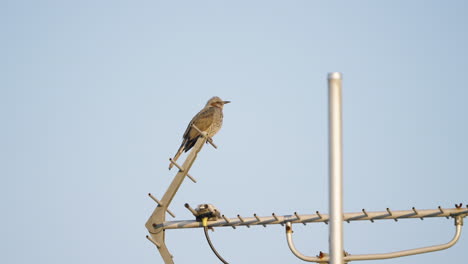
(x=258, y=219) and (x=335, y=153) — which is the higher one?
(x=258, y=219)

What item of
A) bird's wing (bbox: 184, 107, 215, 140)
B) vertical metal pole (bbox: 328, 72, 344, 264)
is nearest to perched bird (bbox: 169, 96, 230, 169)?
bird's wing (bbox: 184, 107, 215, 140)

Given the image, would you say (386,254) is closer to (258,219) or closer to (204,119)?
(258,219)

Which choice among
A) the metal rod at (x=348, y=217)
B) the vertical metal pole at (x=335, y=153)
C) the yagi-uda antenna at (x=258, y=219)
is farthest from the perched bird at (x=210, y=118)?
the vertical metal pole at (x=335, y=153)

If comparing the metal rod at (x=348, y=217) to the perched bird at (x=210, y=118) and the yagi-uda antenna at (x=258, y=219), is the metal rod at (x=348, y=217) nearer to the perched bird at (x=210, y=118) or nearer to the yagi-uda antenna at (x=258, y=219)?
the yagi-uda antenna at (x=258, y=219)

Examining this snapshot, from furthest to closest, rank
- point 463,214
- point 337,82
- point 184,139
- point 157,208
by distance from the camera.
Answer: point 184,139, point 157,208, point 463,214, point 337,82

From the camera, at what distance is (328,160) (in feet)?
22.3

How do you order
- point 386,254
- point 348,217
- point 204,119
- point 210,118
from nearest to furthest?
point 386,254 < point 348,217 < point 204,119 < point 210,118

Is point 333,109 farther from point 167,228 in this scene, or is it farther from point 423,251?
point 167,228

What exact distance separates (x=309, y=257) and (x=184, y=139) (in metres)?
6.70

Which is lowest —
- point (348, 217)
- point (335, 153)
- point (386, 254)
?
point (335, 153)

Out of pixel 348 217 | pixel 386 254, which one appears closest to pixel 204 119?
pixel 348 217

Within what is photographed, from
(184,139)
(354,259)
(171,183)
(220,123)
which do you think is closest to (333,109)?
(354,259)

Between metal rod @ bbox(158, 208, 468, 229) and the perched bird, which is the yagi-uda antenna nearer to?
metal rod @ bbox(158, 208, 468, 229)

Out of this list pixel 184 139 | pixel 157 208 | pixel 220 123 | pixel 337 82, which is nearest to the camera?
pixel 337 82
